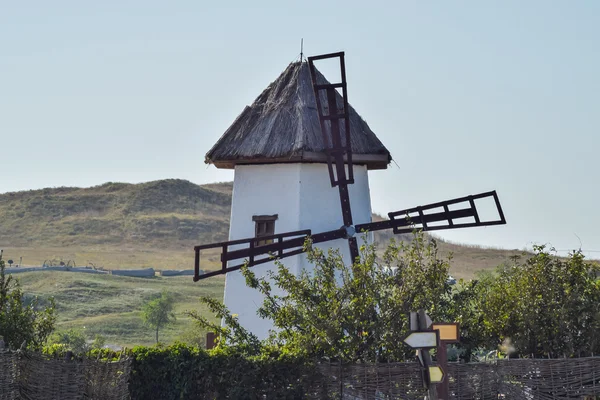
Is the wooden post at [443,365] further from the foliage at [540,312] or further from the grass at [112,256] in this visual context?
the grass at [112,256]

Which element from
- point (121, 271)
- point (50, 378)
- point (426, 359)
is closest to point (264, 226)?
point (50, 378)

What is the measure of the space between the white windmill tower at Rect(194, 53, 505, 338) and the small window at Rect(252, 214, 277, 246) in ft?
0.06

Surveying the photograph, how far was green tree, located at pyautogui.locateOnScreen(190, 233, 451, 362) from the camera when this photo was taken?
45.6 ft

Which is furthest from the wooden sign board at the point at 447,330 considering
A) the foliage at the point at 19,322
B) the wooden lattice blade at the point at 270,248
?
the foliage at the point at 19,322

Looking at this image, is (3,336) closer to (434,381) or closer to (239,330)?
(239,330)

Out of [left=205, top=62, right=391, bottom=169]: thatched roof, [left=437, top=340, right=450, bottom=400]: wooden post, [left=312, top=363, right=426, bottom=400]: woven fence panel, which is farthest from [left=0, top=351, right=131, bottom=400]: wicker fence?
[left=205, top=62, right=391, bottom=169]: thatched roof

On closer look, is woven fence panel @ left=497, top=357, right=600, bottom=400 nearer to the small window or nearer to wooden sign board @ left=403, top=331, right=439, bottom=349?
wooden sign board @ left=403, top=331, right=439, bottom=349

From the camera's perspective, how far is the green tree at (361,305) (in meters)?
13.9

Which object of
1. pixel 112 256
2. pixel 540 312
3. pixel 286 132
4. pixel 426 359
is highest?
pixel 286 132

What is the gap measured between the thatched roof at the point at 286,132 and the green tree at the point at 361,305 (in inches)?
131

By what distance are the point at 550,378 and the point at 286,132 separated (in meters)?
6.32

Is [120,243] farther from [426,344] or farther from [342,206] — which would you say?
[426,344]

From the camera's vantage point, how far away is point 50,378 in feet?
44.4

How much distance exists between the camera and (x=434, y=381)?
11.8 metres
